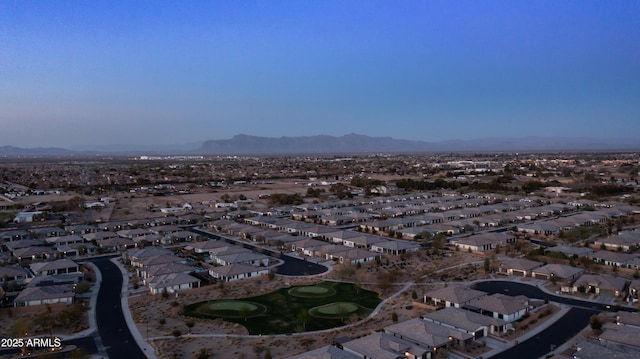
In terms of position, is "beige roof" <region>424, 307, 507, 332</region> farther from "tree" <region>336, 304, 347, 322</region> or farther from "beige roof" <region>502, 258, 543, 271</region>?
"beige roof" <region>502, 258, 543, 271</region>

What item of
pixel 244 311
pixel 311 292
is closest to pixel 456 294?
pixel 311 292

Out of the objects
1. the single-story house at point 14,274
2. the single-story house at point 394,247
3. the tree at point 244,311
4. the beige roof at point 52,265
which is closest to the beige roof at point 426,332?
the tree at point 244,311

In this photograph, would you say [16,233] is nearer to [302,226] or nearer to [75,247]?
[75,247]

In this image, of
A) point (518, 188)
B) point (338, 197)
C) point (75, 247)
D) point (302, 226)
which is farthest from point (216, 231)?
point (518, 188)

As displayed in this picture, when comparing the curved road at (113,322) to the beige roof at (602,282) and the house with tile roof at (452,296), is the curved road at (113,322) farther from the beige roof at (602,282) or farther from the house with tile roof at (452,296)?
the beige roof at (602,282)

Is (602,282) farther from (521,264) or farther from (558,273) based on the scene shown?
(521,264)

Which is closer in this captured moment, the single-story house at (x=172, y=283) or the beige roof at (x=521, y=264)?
the single-story house at (x=172, y=283)
